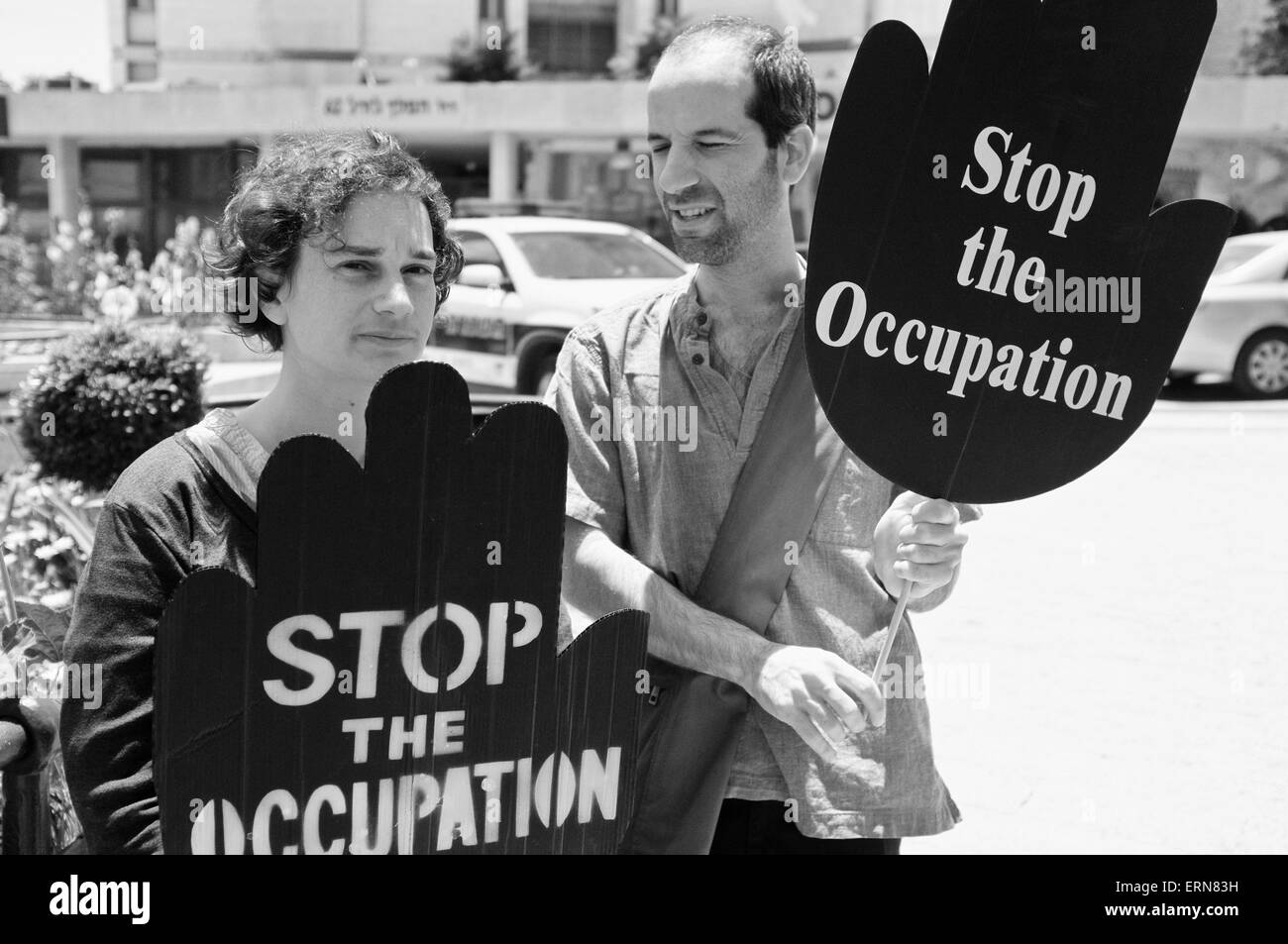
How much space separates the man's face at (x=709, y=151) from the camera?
1.88 meters

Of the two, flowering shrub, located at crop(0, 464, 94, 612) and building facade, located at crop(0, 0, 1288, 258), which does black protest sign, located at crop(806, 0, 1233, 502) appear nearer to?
flowering shrub, located at crop(0, 464, 94, 612)

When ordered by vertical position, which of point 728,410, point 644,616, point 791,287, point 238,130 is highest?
point 791,287

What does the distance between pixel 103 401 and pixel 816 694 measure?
3012mm

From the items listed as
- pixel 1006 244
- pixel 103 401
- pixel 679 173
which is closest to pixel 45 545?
pixel 103 401

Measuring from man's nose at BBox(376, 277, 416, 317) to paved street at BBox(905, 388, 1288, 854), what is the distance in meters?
2.86

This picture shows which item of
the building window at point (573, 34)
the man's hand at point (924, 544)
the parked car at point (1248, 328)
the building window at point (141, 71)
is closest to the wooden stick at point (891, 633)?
the man's hand at point (924, 544)

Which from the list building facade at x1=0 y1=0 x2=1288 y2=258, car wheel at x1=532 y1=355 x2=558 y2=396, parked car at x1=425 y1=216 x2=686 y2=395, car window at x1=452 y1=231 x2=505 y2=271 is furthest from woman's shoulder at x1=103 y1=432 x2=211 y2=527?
building facade at x1=0 y1=0 x2=1288 y2=258

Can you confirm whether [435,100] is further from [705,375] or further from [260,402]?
[260,402]

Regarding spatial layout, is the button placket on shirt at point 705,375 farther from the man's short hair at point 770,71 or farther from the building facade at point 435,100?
the building facade at point 435,100

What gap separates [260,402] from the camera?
1701 mm

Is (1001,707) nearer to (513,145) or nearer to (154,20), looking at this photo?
(513,145)

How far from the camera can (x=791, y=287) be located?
79.8 inches
